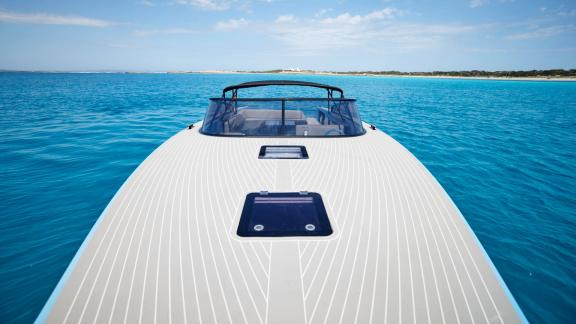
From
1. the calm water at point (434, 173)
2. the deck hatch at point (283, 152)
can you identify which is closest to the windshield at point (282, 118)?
the deck hatch at point (283, 152)

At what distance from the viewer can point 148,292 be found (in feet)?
4.54

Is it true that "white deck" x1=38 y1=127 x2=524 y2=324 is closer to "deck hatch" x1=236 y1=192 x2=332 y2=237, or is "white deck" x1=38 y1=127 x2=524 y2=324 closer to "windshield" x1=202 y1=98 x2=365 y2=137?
"deck hatch" x1=236 y1=192 x2=332 y2=237

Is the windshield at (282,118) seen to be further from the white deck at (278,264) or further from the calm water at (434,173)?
the calm water at (434,173)

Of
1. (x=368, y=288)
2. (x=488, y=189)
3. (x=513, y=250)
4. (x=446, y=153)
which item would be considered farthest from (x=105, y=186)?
(x=446, y=153)

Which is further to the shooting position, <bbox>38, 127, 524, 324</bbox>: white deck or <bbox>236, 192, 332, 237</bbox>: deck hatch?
<bbox>236, 192, 332, 237</bbox>: deck hatch

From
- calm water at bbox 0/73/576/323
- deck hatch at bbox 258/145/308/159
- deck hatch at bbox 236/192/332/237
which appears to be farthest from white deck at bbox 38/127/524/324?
calm water at bbox 0/73/576/323

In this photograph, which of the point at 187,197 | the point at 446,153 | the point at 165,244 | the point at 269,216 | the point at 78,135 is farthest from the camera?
the point at 78,135

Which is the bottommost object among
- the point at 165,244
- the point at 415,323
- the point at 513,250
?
the point at 513,250

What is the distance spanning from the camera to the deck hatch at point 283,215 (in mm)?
1764

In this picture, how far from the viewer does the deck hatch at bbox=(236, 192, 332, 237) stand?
1764 millimetres

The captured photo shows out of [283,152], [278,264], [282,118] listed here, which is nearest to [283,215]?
[278,264]

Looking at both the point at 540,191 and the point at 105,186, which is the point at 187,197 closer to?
the point at 105,186

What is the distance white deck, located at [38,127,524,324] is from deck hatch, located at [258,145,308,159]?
590mm

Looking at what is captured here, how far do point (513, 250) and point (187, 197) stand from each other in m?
4.11
